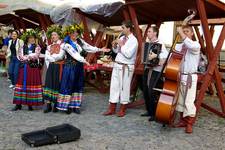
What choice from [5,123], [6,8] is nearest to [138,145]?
[5,123]

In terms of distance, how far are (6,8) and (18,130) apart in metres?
6.71

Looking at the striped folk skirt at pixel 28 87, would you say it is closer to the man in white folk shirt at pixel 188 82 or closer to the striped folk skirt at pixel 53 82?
the striped folk skirt at pixel 53 82

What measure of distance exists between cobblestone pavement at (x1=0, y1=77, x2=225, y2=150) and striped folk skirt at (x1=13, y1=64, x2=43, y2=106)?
0.66ft

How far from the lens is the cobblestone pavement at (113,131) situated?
14.8 ft

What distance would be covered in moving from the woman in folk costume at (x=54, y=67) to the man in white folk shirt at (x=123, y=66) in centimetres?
96

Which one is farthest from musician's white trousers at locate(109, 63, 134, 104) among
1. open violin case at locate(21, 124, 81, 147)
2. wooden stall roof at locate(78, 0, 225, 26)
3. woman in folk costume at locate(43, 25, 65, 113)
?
open violin case at locate(21, 124, 81, 147)

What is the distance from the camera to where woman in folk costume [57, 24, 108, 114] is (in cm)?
608

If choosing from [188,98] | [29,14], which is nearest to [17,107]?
[188,98]

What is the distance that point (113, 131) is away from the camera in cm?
516

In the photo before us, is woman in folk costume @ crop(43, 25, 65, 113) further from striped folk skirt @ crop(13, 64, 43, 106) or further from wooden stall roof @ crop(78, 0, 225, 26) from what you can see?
wooden stall roof @ crop(78, 0, 225, 26)

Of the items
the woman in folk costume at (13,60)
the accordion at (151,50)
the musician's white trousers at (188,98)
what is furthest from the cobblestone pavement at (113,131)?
the woman in folk costume at (13,60)

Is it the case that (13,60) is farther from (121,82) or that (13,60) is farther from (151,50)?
(151,50)

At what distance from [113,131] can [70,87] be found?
4.57ft

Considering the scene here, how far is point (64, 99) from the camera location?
6219 millimetres
